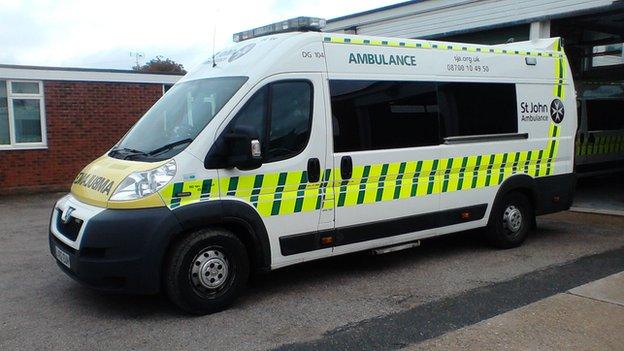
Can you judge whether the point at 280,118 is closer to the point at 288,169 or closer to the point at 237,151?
the point at 288,169

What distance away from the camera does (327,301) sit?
5074 mm

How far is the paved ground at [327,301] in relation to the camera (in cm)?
426

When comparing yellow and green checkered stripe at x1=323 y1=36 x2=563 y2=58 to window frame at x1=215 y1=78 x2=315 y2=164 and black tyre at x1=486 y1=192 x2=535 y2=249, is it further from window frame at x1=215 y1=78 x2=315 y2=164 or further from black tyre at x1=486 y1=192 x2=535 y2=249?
A: black tyre at x1=486 y1=192 x2=535 y2=249

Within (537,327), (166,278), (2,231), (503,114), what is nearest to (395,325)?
(537,327)

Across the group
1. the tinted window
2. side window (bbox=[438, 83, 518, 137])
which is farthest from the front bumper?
the tinted window

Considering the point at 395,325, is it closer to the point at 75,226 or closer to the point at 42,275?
the point at 75,226

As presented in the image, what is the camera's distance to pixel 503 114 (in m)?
6.70

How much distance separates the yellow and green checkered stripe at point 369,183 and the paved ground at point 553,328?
5.48 ft

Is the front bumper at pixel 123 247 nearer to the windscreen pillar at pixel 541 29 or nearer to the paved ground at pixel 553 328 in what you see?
the paved ground at pixel 553 328

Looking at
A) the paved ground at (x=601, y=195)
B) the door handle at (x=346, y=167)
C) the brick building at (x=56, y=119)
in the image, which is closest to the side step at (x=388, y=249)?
the door handle at (x=346, y=167)

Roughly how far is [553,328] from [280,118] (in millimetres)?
2810

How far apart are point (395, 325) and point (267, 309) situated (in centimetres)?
114

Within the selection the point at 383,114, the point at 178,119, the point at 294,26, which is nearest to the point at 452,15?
the point at 383,114

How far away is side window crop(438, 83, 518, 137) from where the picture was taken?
6.22 metres
